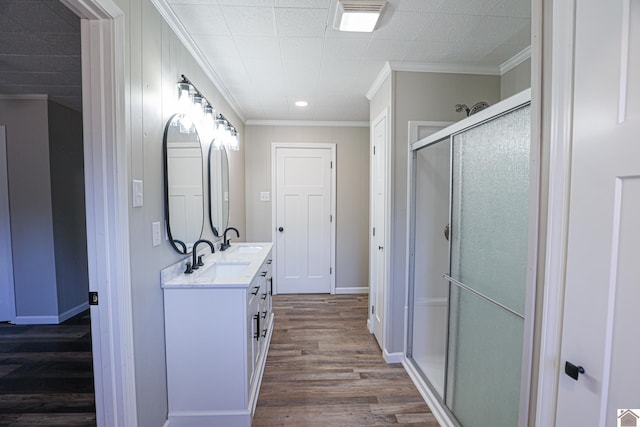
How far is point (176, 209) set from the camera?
72.2 inches

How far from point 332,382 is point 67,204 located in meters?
3.42

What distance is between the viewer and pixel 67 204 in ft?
11.0

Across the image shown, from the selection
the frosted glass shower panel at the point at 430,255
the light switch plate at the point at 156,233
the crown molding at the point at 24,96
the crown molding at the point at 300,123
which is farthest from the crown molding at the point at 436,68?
the crown molding at the point at 24,96

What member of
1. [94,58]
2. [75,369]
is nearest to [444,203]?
[94,58]

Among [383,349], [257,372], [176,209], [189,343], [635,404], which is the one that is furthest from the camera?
[383,349]

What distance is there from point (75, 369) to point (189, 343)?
57.3 inches

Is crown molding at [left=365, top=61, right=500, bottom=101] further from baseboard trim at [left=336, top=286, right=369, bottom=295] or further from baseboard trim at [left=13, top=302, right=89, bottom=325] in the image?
baseboard trim at [left=13, top=302, right=89, bottom=325]

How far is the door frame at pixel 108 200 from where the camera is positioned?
1185 millimetres

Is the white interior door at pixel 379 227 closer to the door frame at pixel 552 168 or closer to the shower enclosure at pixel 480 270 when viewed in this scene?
the shower enclosure at pixel 480 270

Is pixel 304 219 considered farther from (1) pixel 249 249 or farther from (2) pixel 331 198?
(1) pixel 249 249

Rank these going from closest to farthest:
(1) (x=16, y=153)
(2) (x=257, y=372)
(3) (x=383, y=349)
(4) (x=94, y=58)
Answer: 1. (4) (x=94, y=58)
2. (2) (x=257, y=372)
3. (3) (x=383, y=349)
4. (1) (x=16, y=153)

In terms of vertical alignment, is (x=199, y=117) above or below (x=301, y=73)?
below

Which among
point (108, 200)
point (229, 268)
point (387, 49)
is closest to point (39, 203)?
point (229, 268)

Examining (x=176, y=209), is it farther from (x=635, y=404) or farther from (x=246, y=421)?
(x=635, y=404)
